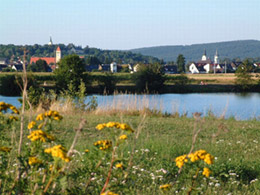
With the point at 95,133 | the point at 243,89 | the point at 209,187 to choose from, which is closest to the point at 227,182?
the point at 209,187

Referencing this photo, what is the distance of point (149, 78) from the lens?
44.4m

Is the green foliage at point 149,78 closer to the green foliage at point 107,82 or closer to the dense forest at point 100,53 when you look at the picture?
the green foliage at point 107,82

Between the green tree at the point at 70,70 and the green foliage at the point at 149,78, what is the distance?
967 cm

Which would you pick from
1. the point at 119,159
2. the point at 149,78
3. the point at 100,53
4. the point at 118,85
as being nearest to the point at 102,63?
the point at 100,53

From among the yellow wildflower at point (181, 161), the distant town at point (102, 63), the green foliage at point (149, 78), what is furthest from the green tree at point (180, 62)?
the yellow wildflower at point (181, 161)

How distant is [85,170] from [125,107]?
8.90 metres

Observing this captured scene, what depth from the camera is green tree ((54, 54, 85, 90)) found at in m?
34.6

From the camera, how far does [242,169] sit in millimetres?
4227

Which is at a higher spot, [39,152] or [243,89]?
[39,152]

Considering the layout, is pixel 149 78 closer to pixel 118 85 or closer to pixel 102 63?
pixel 118 85

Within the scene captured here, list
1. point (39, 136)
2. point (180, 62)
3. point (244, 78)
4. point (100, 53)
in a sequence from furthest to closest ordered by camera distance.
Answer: point (100, 53), point (180, 62), point (244, 78), point (39, 136)

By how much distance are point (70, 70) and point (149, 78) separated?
12.4m

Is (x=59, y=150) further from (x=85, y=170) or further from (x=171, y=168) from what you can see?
(x=171, y=168)

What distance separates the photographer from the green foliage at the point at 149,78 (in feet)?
143
